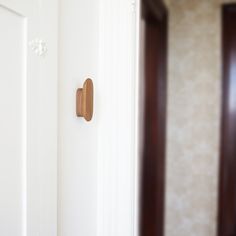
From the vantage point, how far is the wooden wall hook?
69cm

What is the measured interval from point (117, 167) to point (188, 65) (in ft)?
5.11

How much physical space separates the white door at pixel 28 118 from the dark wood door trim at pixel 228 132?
1693 mm

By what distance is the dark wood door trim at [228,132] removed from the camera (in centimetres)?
206

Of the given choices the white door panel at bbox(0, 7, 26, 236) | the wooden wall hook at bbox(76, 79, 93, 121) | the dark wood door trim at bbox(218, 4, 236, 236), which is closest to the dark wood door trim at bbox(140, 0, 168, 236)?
the dark wood door trim at bbox(218, 4, 236, 236)

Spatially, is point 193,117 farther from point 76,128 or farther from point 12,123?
point 12,123

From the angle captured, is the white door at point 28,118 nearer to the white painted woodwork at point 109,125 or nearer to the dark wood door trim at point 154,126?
the white painted woodwork at point 109,125

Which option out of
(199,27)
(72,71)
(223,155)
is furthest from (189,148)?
(72,71)

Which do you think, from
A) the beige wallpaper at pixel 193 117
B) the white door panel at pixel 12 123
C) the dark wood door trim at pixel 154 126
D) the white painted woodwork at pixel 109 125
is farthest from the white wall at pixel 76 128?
the beige wallpaper at pixel 193 117

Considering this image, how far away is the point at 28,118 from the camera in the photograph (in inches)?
21.6

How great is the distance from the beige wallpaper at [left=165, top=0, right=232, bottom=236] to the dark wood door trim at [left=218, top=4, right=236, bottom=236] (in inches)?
1.7

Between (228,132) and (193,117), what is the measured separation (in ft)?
0.84

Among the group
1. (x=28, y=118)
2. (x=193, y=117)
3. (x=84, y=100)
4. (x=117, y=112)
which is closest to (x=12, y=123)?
(x=28, y=118)

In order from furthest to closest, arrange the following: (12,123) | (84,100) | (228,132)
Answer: (228,132) < (84,100) < (12,123)

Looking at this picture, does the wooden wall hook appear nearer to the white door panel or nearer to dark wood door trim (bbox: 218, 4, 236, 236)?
the white door panel
